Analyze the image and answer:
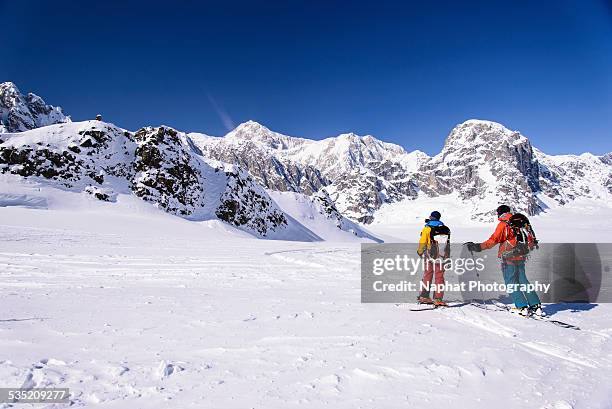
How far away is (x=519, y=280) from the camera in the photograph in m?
7.02

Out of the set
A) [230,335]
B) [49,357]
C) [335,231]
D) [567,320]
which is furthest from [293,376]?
[335,231]

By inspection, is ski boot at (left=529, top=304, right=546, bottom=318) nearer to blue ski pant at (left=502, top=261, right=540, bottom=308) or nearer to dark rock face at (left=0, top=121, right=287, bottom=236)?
blue ski pant at (left=502, top=261, right=540, bottom=308)

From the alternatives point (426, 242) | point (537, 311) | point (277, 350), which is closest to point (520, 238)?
point (537, 311)

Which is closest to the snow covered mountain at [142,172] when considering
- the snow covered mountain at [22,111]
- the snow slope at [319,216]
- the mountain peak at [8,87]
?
the snow slope at [319,216]

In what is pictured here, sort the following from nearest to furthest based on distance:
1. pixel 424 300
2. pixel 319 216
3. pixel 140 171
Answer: pixel 424 300 → pixel 140 171 → pixel 319 216

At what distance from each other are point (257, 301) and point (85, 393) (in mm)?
3977

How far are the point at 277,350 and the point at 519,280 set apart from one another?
5.29 m

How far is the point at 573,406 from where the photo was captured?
3477 mm

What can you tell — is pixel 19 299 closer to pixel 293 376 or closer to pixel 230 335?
pixel 230 335

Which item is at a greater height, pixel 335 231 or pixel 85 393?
pixel 335 231

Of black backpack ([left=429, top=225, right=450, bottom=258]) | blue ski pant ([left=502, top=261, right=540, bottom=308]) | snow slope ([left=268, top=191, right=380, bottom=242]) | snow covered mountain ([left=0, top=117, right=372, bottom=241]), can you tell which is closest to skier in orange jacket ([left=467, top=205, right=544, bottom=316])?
blue ski pant ([left=502, top=261, right=540, bottom=308])

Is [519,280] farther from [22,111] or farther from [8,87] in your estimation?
[8,87]

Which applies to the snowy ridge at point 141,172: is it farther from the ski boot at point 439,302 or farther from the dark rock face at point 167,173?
the ski boot at point 439,302

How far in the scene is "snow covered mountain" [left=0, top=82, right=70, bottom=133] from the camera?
124 metres
